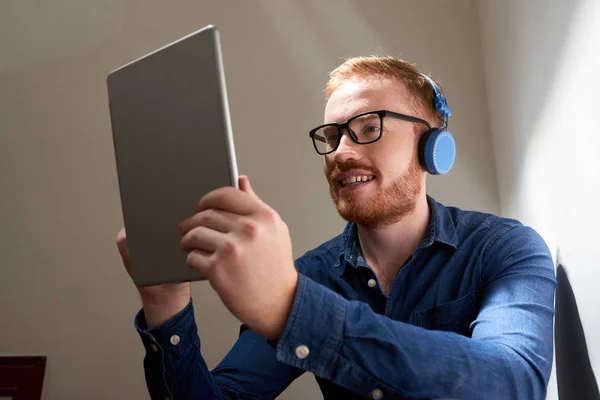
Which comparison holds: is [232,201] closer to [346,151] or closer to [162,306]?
[162,306]

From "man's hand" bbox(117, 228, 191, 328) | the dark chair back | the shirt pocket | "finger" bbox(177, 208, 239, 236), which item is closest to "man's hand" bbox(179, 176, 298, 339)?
"finger" bbox(177, 208, 239, 236)

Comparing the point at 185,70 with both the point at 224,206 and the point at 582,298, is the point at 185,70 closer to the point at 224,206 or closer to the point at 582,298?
the point at 224,206

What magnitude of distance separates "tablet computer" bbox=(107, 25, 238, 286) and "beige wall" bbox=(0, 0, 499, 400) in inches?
45.3

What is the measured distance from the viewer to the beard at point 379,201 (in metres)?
1.23

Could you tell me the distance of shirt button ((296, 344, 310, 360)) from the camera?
0.70 m

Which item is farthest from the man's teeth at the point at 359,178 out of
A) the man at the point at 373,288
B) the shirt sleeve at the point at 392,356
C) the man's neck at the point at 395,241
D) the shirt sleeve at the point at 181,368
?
the shirt sleeve at the point at 392,356

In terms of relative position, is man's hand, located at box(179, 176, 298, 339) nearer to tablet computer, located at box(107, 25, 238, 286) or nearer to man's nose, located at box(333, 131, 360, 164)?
tablet computer, located at box(107, 25, 238, 286)

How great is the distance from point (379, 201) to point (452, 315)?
0.91 ft

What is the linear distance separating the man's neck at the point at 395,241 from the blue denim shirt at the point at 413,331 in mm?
35

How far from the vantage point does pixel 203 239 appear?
2.19 ft

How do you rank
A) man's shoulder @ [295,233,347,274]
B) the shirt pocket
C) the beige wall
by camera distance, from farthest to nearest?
the beige wall, man's shoulder @ [295,233,347,274], the shirt pocket

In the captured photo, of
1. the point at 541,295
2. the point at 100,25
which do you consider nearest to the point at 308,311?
the point at 541,295

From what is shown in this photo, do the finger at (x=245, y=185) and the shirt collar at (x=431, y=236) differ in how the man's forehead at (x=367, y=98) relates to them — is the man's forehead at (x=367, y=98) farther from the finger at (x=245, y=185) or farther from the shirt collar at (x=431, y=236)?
the finger at (x=245, y=185)

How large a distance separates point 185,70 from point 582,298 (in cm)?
82
